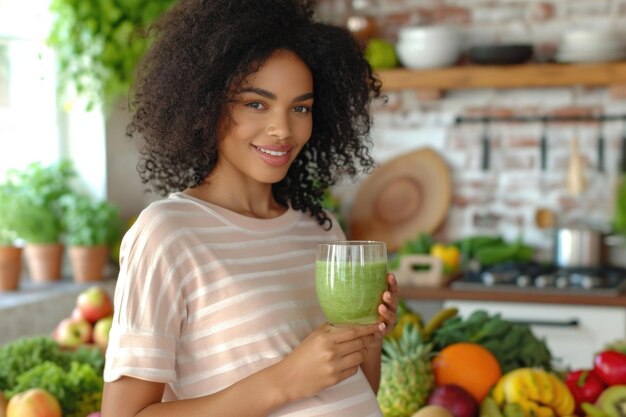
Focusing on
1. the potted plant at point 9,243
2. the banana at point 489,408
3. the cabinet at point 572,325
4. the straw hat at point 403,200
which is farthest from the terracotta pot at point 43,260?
the banana at point 489,408

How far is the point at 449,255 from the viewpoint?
3822 mm

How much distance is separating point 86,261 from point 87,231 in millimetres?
130

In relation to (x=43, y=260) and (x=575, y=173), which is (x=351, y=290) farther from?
(x=575, y=173)

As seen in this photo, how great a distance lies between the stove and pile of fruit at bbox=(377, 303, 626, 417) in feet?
4.32

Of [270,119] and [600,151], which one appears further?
[600,151]

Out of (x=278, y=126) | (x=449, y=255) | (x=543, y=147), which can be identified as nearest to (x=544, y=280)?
(x=449, y=255)

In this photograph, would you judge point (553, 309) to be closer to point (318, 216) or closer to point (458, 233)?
point (458, 233)

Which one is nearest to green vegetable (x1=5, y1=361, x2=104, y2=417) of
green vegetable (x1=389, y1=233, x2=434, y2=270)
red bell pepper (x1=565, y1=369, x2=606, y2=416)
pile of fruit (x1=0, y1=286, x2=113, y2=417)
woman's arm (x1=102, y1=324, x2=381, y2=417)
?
pile of fruit (x1=0, y1=286, x2=113, y2=417)

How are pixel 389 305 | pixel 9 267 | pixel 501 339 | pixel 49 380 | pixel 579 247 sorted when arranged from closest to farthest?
pixel 389 305, pixel 49 380, pixel 501 339, pixel 9 267, pixel 579 247

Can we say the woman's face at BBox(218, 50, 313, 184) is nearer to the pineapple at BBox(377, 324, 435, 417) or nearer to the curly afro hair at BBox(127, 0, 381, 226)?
the curly afro hair at BBox(127, 0, 381, 226)

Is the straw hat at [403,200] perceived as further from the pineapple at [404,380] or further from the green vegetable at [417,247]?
the pineapple at [404,380]

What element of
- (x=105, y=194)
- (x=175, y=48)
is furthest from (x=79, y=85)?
(x=175, y=48)

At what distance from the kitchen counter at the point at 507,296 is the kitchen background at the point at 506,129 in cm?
53

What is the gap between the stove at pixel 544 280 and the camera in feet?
11.3
